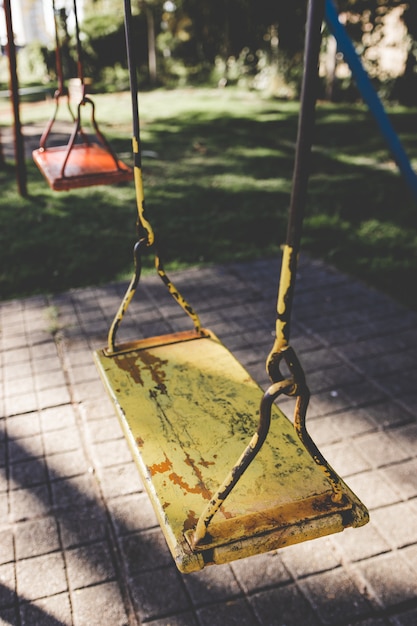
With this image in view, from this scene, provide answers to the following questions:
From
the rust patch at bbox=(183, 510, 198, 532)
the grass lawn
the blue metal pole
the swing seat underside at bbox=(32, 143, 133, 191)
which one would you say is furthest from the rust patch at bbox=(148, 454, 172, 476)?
the blue metal pole

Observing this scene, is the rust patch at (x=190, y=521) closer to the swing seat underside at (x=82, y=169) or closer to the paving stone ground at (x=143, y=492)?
the paving stone ground at (x=143, y=492)

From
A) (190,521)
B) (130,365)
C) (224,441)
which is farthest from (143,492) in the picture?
(190,521)

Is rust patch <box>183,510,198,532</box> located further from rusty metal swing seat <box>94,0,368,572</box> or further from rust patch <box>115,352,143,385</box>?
rust patch <box>115,352,143,385</box>

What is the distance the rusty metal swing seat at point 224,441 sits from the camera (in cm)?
112

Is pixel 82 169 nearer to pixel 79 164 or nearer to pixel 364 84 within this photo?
pixel 79 164

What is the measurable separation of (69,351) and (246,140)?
6537mm

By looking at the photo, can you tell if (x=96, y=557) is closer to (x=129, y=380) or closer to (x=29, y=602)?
(x=29, y=602)

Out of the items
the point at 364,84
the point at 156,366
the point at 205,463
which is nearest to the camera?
the point at 205,463

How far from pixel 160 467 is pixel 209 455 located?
0.15m

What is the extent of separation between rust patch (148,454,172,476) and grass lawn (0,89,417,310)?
2984mm

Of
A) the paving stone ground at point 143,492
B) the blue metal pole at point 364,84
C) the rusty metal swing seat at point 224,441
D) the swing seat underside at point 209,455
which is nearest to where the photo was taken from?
the rusty metal swing seat at point 224,441

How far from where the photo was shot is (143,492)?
8.07ft

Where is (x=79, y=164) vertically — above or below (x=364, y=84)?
below

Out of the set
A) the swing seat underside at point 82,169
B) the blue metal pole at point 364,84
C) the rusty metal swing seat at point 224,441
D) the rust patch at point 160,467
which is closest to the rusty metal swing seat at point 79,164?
the swing seat underside at point 82,169
